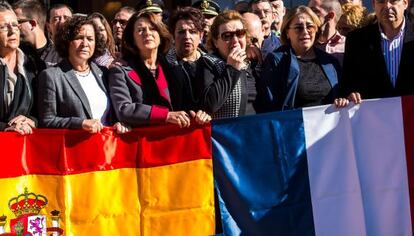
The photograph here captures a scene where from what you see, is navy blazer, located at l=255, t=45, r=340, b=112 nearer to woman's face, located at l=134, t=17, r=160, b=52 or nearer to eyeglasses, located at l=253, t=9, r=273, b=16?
woman's face, located at l=134, t=17, r=160, b=52

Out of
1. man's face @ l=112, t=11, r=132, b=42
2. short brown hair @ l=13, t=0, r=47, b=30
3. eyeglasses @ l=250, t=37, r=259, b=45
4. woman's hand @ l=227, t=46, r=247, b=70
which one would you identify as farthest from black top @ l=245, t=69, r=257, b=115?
man's face @ l=112, t=11, r=132, b=42

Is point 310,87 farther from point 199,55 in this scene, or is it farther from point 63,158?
point 63,158

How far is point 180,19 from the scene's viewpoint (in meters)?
8.06

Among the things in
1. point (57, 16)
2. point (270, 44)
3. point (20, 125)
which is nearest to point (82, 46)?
point (20, 125)

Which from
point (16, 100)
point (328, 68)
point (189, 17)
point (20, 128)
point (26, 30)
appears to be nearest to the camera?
point (20, 128)

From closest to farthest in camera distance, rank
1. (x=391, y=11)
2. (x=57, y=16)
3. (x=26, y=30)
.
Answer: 1. (x=391, y=11)
2. (x=26, y=30)
3. (x=57, y=16)

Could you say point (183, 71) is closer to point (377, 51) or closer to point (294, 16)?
point (294, 16)

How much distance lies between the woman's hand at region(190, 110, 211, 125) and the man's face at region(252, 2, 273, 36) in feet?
9.39

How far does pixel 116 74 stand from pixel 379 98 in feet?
6.45

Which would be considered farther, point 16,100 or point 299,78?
point 299,78

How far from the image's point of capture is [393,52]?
7594mm

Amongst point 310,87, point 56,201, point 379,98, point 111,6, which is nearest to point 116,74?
point 56,201

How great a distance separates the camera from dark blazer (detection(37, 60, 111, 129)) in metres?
6.99

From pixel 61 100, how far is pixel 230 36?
149 centimetres
